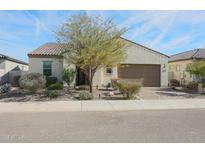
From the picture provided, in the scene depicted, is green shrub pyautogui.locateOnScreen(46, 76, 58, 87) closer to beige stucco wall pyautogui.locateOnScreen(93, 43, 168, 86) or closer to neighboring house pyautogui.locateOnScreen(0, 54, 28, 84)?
beige stucco wall pyautogui.locateOnScreen(93, 43, 168, 86)

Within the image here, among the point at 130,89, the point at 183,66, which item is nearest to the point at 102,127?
the point at 130,89

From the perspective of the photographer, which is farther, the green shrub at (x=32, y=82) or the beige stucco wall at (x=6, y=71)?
the beige stucco wall at (x=6, y=71)

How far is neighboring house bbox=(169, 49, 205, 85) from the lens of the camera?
83.7 feet

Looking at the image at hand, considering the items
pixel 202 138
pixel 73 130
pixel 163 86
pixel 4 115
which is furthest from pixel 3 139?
pixel 163 86

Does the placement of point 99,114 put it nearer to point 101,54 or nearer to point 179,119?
point 179,119

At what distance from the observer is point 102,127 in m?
7.46

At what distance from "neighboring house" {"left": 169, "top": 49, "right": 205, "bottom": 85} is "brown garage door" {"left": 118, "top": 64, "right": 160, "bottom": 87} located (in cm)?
346

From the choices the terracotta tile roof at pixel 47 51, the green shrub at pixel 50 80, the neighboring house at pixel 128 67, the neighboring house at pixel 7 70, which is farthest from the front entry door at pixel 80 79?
the neighboring house at pixel 7 70

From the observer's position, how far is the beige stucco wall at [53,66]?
22.0m

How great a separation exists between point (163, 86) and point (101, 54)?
37.3ft

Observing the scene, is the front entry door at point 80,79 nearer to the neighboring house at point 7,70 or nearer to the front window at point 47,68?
the front window at point 47,68

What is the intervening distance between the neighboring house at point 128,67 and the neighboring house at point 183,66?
338 cm

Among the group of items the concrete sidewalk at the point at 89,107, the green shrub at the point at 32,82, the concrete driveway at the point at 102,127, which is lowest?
the concrete driveway at the point at 102,127

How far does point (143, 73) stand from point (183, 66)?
6.66 meters
